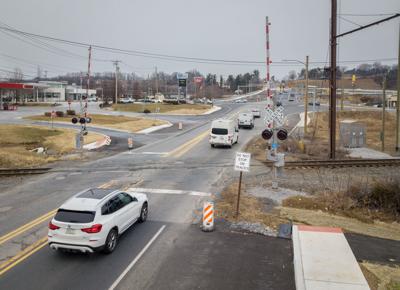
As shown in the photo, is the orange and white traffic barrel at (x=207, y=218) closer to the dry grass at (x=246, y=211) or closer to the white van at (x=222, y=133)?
the dry grass at (x=246, y=211)

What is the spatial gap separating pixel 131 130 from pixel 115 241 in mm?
35497

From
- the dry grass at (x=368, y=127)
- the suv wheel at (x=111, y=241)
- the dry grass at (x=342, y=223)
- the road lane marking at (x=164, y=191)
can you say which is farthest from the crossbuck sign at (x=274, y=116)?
the dry grass at (x=368, y=127)

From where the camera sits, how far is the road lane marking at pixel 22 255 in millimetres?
9713

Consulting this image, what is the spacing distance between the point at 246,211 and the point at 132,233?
4.86 m

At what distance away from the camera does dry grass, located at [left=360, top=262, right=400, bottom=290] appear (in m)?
8.70

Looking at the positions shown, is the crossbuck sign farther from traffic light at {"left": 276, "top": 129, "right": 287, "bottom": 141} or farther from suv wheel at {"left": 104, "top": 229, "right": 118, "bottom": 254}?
suv wheel at {"left": 104, "top": 229, "right": 118, "bottom": 254}

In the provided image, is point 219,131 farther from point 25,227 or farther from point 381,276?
point 381,276

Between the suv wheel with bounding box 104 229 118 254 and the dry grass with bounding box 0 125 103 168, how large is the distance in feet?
55.5

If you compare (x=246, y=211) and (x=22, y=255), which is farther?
(x=246, y=211)

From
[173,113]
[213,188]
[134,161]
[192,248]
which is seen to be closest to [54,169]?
[134,161]

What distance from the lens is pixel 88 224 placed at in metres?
10.1

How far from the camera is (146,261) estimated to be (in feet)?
33.6

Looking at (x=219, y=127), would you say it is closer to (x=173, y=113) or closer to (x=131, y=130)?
(x=131, y=130)

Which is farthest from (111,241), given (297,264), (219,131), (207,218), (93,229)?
(219,131)
